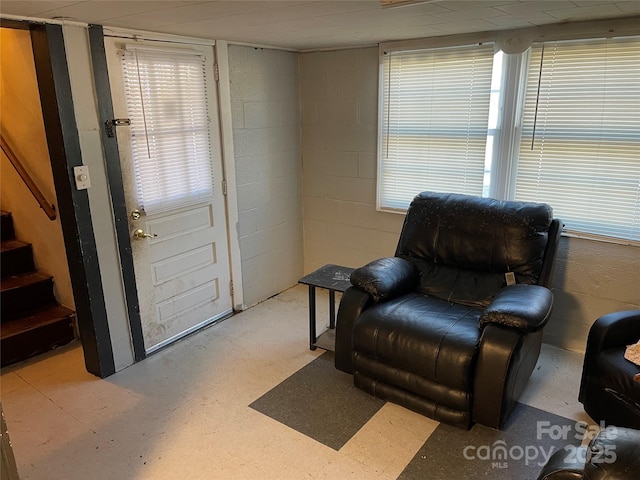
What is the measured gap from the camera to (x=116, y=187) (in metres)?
2.70

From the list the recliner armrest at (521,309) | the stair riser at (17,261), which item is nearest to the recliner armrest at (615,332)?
the recliner armrest at (521,309)

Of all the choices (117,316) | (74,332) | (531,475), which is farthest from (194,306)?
(531,475)

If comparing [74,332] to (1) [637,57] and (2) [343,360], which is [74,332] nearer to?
(2) [343,360]

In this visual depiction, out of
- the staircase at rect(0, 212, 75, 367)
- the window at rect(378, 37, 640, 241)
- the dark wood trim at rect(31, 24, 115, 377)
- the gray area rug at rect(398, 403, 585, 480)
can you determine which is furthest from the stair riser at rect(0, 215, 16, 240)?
the gray area rug at rect(398, 403, 585, 480)

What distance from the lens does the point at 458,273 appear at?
2904 mm

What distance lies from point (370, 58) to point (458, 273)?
1707 millimetres

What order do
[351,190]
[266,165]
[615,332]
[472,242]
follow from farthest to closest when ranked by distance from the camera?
[351,190] → [266,165] → [472,242] → [615,332]

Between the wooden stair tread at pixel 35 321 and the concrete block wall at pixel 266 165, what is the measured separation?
129 centimetres

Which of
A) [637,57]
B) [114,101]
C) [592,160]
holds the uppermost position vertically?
[637,57]

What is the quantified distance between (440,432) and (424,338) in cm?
46

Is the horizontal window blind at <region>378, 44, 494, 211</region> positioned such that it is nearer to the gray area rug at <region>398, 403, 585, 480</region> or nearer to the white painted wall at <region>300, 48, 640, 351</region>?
the white painted wall at <region>300, 48, 640, 351</region>

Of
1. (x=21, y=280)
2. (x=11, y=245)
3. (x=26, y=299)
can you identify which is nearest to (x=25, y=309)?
(x=26, y=299)

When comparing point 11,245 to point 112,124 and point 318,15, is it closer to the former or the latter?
point 112,124

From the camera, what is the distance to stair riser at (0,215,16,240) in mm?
3500
